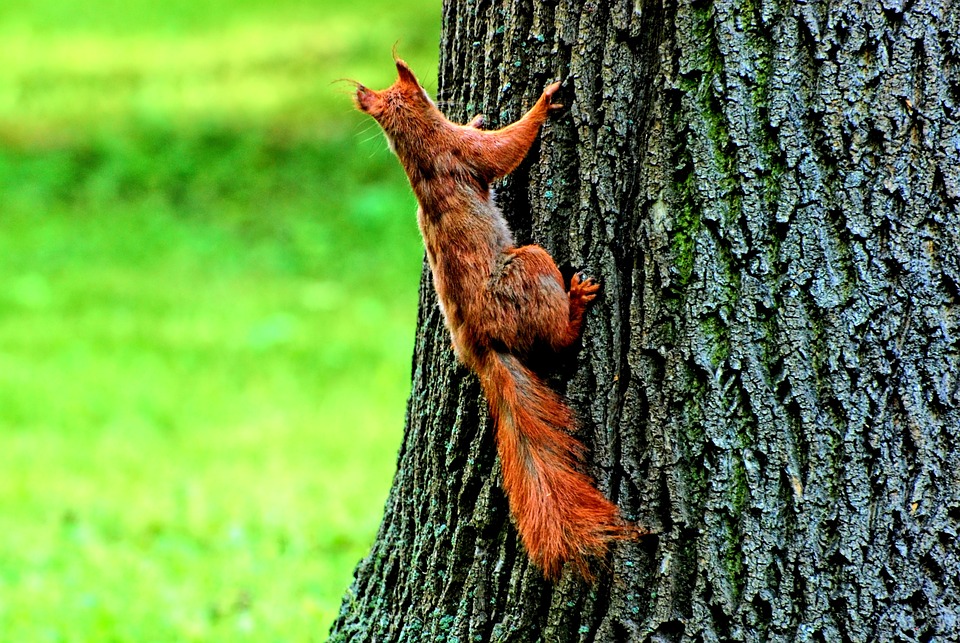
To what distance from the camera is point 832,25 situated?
2.35m

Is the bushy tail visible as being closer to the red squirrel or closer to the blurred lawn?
the red squirrel

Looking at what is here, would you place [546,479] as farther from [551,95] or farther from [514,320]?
[551,95]

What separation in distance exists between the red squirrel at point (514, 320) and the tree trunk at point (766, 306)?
0.06 m

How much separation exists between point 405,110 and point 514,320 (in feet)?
2.15

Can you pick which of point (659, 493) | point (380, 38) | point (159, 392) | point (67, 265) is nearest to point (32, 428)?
point (159, 392)

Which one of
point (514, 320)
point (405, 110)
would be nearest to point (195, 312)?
point (405, 110)

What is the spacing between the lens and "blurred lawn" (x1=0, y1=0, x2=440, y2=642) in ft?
16.7

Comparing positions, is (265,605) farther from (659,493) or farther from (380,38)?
(380,38)

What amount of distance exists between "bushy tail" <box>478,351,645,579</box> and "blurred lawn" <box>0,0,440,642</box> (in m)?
0.80

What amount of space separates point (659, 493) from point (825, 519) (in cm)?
38

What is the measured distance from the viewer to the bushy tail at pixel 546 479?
2604 millimetres

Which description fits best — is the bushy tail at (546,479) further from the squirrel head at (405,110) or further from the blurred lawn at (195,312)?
the blurred lawn at (195,312)

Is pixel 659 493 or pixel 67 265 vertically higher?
pixel 67 265

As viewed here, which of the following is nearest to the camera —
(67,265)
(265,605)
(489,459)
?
(489,459)
